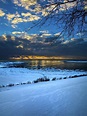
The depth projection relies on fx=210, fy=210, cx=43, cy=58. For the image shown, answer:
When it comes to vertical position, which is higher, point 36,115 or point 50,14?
point 50,14

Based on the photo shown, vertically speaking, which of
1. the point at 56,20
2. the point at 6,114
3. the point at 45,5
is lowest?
the point at 6,114

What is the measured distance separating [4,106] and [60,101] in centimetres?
137

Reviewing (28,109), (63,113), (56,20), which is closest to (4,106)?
(28,109)

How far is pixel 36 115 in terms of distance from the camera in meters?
4.13

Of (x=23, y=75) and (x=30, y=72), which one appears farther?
(x=30, y=72)

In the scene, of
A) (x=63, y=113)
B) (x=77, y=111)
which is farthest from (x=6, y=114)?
(x=77, y=111)

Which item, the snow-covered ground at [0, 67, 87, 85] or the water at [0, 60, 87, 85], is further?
the water at [0, 60, 87, 85]

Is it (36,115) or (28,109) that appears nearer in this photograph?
(36,115)

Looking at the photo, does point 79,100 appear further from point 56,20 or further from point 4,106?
point 56,20

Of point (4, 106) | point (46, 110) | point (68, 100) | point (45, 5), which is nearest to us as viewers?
point (45, 5)

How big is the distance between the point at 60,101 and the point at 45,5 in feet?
7.98

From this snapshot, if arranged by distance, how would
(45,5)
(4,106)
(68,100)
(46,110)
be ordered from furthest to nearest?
(68,100)
(4,106)
(46,110)
(45,5)

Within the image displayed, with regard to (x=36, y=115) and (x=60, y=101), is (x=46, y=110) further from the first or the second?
(x=60, y=101)

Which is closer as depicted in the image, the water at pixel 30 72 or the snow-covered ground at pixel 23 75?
the snow-covered ground at pixel 23 75
